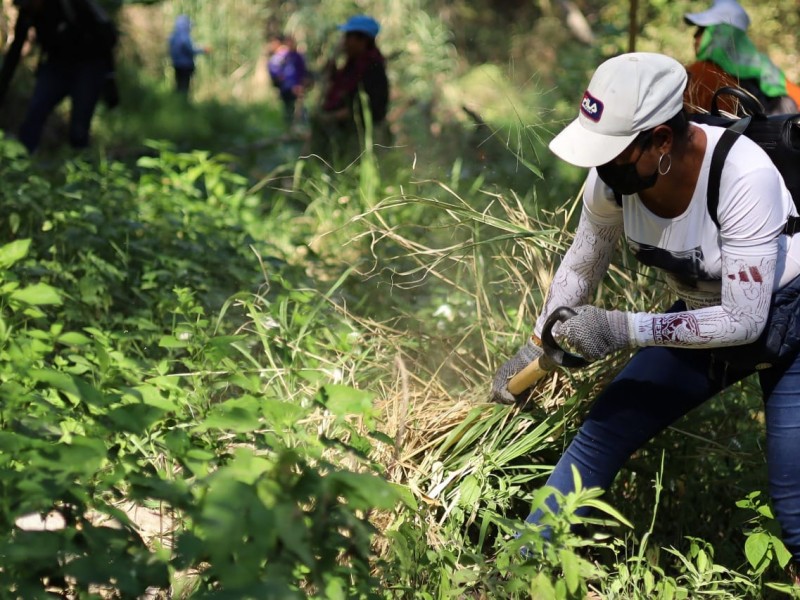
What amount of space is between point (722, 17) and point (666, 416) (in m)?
3.09

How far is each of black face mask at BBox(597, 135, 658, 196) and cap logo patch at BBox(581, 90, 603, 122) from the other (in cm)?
11

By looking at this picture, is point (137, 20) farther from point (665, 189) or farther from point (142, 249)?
point (665, 189)

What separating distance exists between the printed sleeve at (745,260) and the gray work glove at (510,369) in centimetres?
57

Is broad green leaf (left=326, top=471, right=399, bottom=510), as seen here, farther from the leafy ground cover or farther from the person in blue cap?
the person in blue cap

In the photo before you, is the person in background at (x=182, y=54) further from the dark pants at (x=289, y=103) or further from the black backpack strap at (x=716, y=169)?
the black backpack strap at (x=716, y=169)

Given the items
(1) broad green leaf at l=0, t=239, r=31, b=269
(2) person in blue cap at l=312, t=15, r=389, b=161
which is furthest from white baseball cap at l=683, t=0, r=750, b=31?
(1) broad green leaf at l=0, t=239, r=31, b=269

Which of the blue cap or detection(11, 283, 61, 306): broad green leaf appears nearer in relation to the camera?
detection(11, 283, 61, 306): broad green leaf

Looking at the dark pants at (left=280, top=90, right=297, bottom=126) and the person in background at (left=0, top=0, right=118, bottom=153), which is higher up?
the person in background at (left=0, top=0, right=118, bottom=153)

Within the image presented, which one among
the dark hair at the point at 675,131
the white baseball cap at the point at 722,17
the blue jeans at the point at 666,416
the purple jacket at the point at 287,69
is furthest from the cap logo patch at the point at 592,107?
the purple jacket at the point at 287,69

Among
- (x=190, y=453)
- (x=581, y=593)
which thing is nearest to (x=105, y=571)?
(x=190, y=453)

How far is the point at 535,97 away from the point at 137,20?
50.6 feet

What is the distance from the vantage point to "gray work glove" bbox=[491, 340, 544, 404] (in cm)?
300

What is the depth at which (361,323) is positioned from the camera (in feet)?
11.5

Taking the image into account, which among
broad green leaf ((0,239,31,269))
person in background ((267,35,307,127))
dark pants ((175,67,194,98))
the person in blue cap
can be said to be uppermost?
broad green leaf ((0,239,31,269))
